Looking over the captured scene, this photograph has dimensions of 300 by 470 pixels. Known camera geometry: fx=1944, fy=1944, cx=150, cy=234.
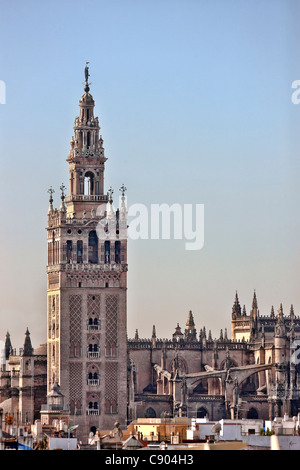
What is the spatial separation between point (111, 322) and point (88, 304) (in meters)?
1.83

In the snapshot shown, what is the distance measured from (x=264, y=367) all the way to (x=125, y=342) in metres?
19.3

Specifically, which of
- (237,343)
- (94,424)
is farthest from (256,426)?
(237,343)

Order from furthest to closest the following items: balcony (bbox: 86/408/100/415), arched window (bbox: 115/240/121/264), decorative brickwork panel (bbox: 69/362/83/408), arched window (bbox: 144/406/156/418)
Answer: arched window (bbox: 144/406/156/418), arched window (bbox: 115/240/121/264), decorative brickwork panel (bbox: 69/362/83/408), balcony (bbox: 86/408/100/415)

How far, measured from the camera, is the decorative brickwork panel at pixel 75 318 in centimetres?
11900

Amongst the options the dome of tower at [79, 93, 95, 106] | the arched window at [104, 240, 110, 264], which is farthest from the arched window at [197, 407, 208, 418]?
the dome of tower at [79, 93, 95, 106]

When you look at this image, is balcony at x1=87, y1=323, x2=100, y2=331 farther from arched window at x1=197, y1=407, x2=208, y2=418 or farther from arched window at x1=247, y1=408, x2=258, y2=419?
arched window at x1=247, y1=408, x2=258, y2=419

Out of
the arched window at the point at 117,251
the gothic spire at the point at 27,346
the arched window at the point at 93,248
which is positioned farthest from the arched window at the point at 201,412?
the arched window at the point at 93,248

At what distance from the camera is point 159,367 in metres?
135

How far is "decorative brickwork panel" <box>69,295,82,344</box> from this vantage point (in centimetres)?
11900

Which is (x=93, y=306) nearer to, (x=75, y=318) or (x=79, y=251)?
(x=75, y=318)

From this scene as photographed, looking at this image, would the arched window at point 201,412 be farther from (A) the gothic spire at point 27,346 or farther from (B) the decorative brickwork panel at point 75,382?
(A) the gothic spire at point 27,346

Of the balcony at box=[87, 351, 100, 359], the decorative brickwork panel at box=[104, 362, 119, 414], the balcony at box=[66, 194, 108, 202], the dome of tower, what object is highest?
the dome of tower
